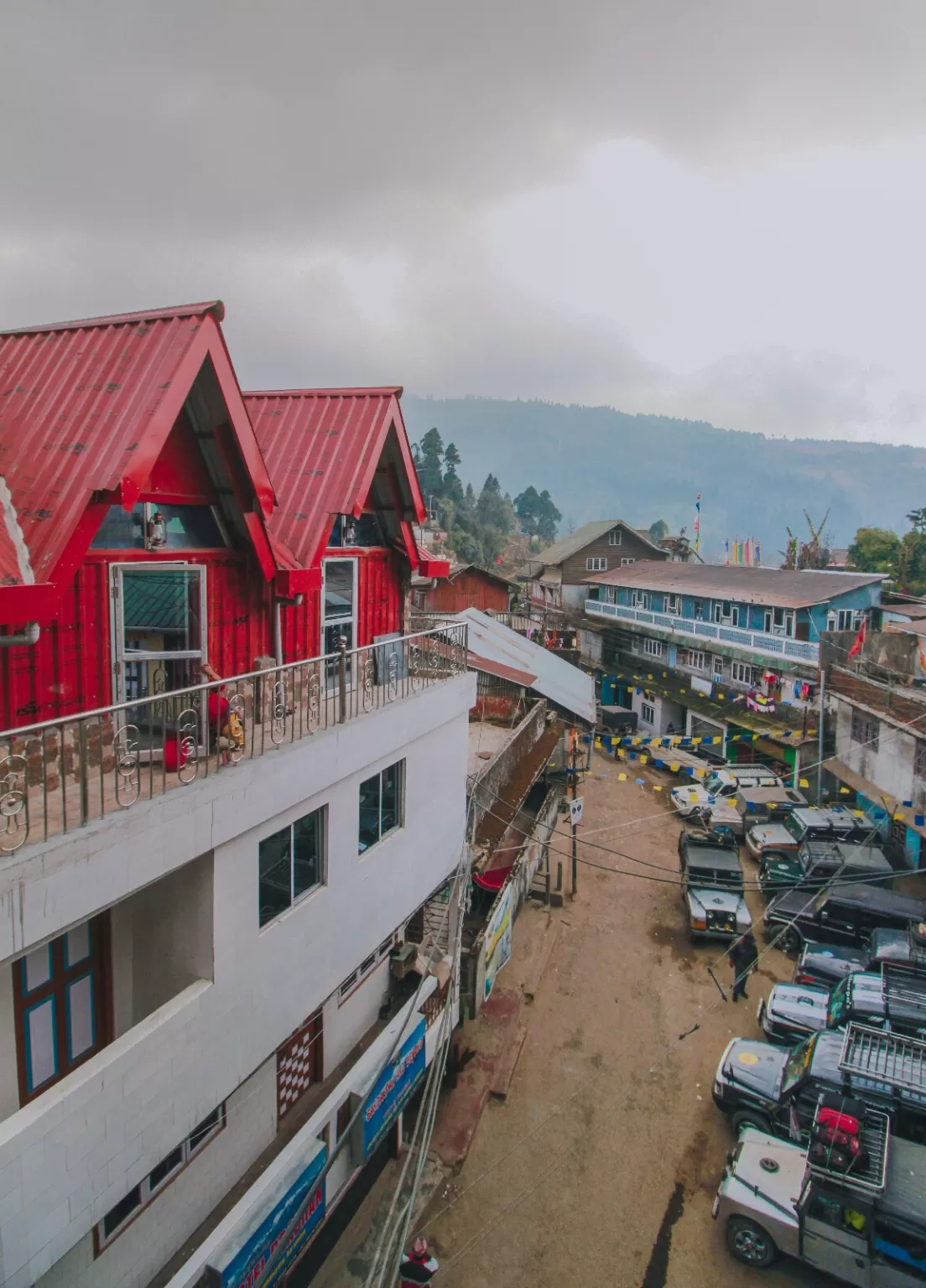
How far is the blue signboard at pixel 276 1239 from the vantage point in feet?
24.9

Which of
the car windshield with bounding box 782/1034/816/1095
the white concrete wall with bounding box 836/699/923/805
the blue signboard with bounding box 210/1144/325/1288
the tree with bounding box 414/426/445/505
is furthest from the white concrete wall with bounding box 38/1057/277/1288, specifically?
the tree with bounding box 414/426/445/505

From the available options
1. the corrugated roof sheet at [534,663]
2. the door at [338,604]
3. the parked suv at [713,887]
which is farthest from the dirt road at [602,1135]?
the door at [338,604]

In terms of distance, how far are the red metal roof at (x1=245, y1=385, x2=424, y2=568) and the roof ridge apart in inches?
120

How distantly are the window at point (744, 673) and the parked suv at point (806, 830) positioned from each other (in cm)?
851

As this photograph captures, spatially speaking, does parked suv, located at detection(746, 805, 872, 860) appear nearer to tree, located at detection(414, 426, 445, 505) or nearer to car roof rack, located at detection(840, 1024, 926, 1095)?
car roof rack, located at detection(840, 1024, 926, 1095)

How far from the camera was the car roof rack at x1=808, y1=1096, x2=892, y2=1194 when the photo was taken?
32.3ft

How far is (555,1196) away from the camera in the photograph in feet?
38.4

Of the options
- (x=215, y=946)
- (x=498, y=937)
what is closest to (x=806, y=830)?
(x=498, y=937)

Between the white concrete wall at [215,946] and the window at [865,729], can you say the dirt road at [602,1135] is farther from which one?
the window at [865,729]

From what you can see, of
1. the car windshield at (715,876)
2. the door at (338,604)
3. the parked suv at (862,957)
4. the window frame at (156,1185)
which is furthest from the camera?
the car windshield at (715,876)

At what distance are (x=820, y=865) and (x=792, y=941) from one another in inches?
102

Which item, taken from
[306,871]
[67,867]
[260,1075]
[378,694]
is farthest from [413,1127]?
[67,867]

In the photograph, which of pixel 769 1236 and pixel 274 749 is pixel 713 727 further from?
pixel 274 749

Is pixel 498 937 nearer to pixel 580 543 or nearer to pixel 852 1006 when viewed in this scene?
pixel 852 1006
